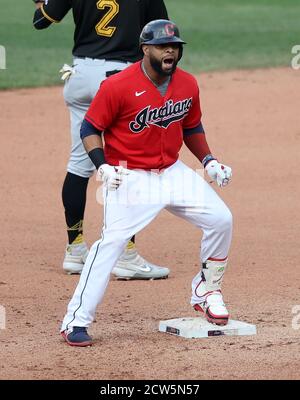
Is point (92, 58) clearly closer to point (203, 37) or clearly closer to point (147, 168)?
point (147, 168)

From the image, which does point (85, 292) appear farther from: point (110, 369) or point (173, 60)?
point (173, 60)

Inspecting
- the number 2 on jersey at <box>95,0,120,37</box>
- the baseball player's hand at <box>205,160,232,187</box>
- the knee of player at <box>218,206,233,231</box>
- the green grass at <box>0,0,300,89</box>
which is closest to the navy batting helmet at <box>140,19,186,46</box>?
the baseball player's hand at <box>205,160,232,187</box>

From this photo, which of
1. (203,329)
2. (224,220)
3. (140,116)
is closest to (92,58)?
(140,116)

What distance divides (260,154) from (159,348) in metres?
5.85

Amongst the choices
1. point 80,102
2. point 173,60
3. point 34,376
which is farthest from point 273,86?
point 34,376

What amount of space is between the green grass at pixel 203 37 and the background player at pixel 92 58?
715cm

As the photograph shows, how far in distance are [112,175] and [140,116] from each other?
496 mm

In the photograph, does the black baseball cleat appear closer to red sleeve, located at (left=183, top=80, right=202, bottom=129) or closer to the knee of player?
the knee of player

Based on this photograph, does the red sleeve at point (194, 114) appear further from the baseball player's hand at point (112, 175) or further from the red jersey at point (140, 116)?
the baseball player's hand at point (112, 175)

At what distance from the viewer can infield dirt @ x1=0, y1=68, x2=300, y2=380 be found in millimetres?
5871

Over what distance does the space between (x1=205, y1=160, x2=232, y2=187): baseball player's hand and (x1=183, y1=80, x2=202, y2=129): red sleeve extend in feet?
1.04

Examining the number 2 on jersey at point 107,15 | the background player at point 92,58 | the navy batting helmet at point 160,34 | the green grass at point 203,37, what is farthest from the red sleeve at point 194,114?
the green grass at point 203,37
